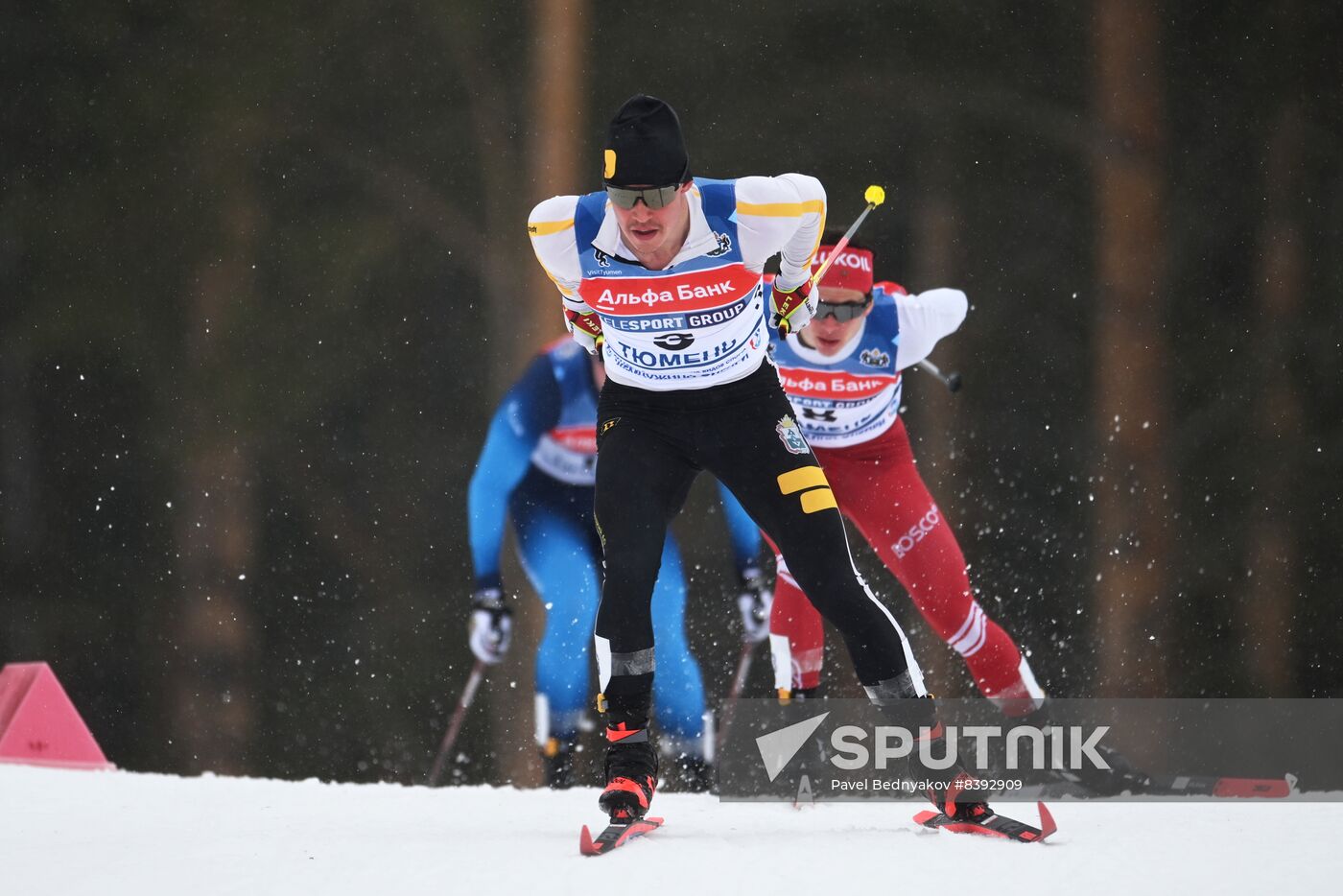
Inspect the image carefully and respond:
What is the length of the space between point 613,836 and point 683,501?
0.75 m

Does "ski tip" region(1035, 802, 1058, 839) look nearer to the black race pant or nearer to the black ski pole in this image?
the black race pant

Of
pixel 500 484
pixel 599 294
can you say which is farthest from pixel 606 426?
pixel 500 484

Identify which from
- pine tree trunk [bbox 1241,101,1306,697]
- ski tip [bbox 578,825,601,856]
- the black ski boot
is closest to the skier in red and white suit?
the black ski boot

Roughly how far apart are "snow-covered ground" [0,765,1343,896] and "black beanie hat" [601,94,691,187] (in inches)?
54.6

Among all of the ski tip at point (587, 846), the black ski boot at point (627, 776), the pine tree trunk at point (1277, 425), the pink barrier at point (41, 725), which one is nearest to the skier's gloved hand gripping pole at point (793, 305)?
the black ski boot at point (627, 776)

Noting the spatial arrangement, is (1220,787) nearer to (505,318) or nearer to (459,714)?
(459,714)

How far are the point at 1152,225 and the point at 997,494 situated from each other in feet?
7.09

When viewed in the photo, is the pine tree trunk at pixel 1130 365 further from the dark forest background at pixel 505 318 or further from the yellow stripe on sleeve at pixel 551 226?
the yellow stripe on sleeve at pixel 551 226

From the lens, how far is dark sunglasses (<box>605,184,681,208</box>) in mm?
2801

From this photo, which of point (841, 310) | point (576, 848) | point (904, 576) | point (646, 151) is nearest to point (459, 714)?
point (904, 576)

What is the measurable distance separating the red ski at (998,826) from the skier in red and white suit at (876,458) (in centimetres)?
102

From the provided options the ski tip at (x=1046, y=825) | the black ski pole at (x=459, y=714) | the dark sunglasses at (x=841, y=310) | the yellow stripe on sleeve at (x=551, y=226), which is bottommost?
the black ski pole at (x=459, y=714)

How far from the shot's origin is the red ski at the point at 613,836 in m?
2.58

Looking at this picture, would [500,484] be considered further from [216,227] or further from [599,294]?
[216,227]
